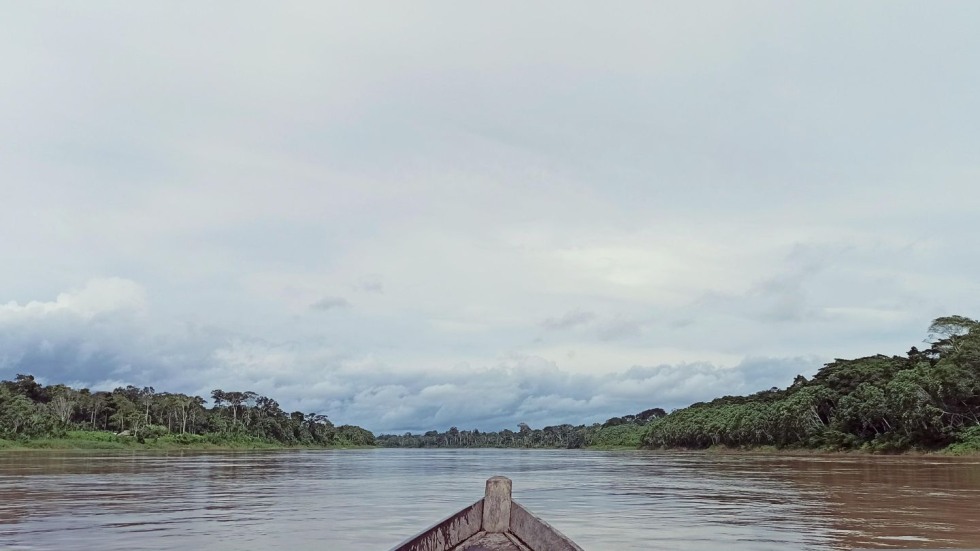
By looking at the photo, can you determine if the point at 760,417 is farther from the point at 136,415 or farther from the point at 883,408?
the point at 136,415

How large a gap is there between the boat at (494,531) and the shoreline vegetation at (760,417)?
50753mm

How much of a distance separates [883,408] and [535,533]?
5960 cm

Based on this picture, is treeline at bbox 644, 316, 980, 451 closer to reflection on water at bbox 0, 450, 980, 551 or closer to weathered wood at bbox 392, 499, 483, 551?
reflection on water at bbox 0, 450, 980, 551

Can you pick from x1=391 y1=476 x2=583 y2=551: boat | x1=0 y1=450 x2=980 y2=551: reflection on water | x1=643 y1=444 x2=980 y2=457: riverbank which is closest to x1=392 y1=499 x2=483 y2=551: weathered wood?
x1=391 y1=476 x2=583 y2=551: boat

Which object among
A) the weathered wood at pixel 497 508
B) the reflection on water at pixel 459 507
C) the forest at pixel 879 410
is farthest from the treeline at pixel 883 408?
the weathered wood at pixel 497 508

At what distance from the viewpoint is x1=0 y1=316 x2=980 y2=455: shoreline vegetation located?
52938mm

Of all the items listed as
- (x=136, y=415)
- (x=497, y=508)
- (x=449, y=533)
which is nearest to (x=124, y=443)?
(x=136, y=415)

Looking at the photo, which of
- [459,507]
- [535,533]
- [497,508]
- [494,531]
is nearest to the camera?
[535,533]

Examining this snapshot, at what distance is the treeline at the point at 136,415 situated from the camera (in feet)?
242

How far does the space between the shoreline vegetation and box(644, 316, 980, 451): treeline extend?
107mm

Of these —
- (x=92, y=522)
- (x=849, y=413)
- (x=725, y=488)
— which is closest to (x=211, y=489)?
(x=92, y=522)

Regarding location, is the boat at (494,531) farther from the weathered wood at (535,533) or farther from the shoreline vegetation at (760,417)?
the shoreline vegetation at (760,417)

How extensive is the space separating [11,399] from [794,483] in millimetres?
74795

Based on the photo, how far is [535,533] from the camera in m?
7.65
